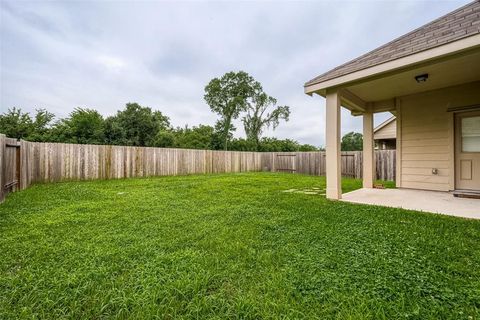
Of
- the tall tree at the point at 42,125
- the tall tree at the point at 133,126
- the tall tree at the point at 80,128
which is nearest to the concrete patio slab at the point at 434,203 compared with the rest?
the tall tree at the point at 80,128

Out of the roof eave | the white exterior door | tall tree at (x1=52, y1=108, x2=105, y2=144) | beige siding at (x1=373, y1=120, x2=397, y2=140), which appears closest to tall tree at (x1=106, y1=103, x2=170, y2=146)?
tall tree at (x1=52, y1=108, x2=105, y2=144)

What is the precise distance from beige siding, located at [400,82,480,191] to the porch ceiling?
0.81ft

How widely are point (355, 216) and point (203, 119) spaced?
2232 cm

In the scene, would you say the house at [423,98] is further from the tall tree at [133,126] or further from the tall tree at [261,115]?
the tall tree at [261,115]

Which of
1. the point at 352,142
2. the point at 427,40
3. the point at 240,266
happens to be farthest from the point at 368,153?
the point at 352,142

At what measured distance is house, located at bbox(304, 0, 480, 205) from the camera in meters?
3.05

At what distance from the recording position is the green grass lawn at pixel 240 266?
122 centimetres

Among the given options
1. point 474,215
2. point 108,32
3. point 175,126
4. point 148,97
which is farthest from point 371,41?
point 175,126

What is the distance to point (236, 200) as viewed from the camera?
4090mm

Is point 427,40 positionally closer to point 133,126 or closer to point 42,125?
point 133,126

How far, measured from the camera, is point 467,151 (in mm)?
4438

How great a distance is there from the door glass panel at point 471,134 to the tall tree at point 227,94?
18522 millimetres

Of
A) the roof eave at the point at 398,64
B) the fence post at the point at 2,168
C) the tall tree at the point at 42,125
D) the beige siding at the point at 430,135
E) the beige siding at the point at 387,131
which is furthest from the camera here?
the tall tree at the point at 42,125

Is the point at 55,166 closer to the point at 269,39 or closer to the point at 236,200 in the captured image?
the point at 236,200
